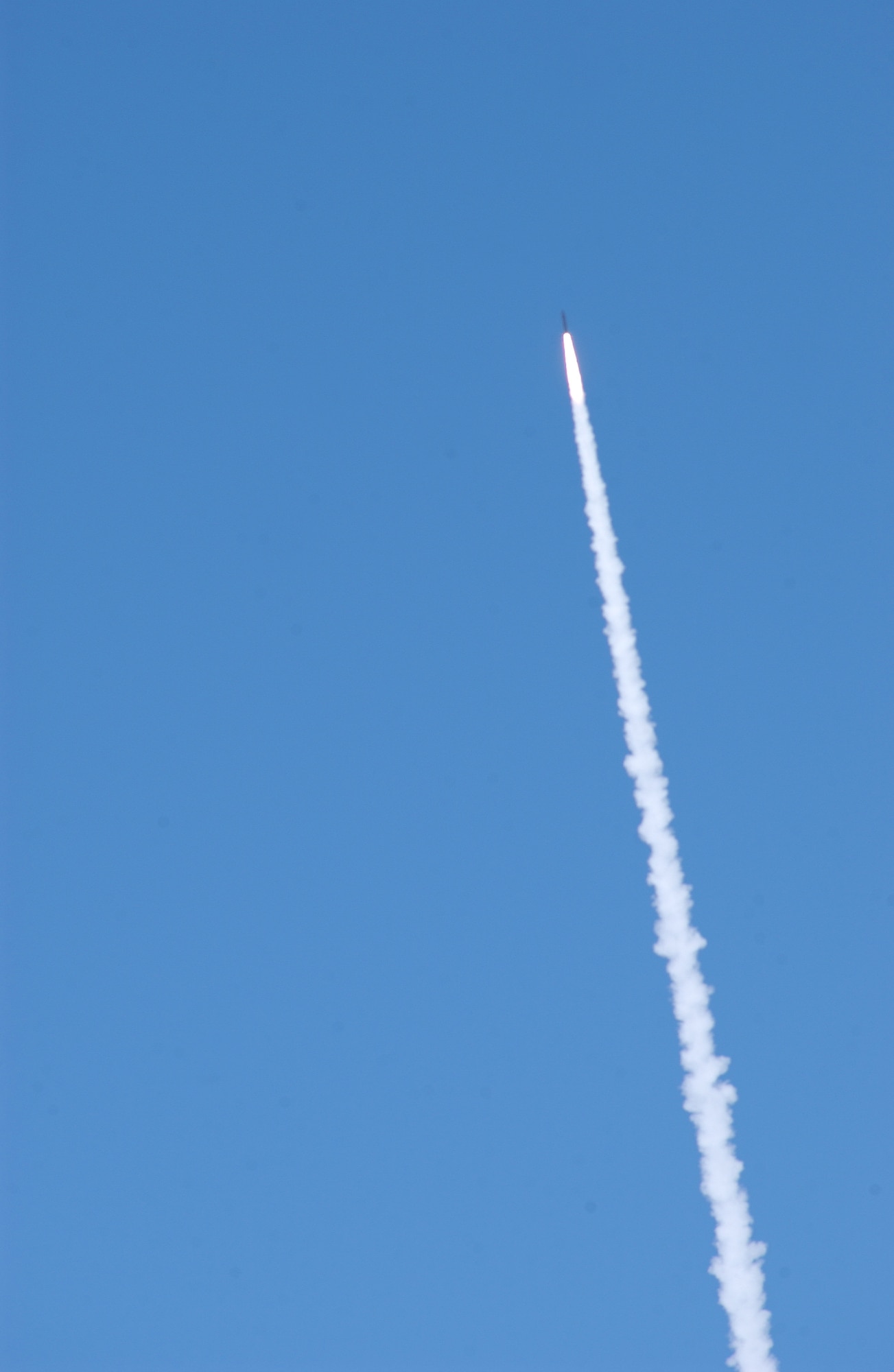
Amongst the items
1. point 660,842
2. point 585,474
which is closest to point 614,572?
point 585,474

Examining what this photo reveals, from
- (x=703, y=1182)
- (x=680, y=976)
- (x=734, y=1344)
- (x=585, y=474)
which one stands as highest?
(x=585, y=474)

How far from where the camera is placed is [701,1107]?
3231 centimetres

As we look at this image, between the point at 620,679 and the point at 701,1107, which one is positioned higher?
the point at 620,679

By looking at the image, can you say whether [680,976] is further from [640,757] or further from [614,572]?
[614,572]

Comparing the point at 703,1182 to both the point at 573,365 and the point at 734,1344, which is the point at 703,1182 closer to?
the point at 734,1344

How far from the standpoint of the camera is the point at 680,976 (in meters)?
33.1

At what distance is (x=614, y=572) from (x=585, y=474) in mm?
1822

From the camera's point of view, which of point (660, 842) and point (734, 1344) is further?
point (660, 842)

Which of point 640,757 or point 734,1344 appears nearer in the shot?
point 734,1344

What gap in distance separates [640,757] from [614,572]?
335 cm

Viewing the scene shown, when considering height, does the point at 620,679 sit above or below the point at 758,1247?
above

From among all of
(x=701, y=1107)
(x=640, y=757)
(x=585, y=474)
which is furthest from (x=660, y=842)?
(x=585, y=474)

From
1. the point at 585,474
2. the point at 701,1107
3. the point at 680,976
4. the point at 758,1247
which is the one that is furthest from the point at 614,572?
the point at 758,1247

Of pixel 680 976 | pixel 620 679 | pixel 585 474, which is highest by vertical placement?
pixel 585 474
